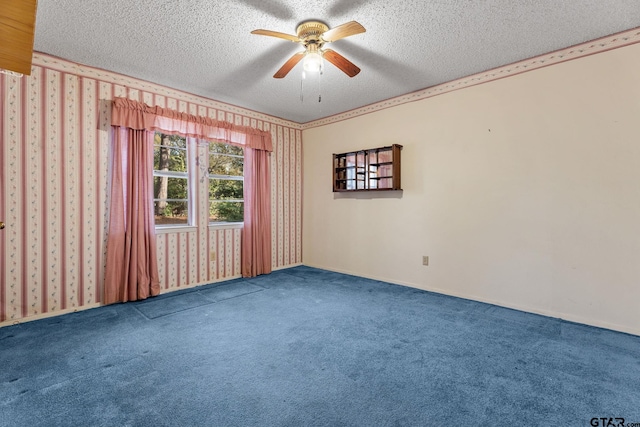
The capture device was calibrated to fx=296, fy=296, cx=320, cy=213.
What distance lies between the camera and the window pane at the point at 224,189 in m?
4.16

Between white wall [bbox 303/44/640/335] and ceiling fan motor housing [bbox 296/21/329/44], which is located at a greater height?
ceiling fan motor housing [bbox 296/21/329/44]

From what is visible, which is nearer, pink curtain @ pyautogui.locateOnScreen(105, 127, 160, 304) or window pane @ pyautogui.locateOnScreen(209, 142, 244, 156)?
pink curtain @ pyautogui.locateOnScreen(105, 127, 160, 304)

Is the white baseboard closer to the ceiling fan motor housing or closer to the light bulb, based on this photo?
the light bulb

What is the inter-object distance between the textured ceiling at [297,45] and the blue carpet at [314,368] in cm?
251

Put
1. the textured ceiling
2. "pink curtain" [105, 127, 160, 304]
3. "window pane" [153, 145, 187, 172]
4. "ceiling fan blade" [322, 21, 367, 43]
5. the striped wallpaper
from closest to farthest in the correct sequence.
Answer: "ceiling fan blade" [322, 21, 367, 43] < the textured ceiling < the striped wallpaper < "pink curtain" [105, 127, 160, 304] < "window pane" [153, 145, 187, 172]

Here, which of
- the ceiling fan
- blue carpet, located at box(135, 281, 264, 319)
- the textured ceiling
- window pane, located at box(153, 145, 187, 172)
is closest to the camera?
the textured ceiling

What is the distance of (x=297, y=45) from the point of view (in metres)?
2.70

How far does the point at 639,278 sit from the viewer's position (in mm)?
2451

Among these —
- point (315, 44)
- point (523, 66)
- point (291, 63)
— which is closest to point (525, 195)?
point (523, 66)

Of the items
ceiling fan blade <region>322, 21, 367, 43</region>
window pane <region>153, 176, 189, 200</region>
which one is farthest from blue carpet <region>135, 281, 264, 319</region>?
ceiling fan blade <region>322, 21, 367, 43</region>

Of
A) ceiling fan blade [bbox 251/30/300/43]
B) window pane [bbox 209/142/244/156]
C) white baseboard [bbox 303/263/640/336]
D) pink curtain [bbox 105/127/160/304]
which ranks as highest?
ceiling fan blade [bbox 251/30/300/43]

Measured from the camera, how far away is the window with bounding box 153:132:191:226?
367cm

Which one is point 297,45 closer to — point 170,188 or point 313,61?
point 313,61

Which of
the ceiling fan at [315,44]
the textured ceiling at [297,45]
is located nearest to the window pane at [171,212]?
the textured ceiling at [297,45]
